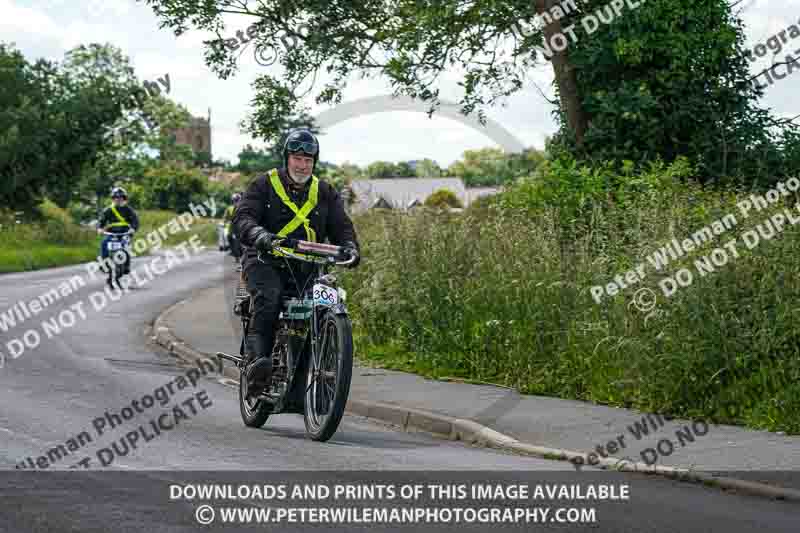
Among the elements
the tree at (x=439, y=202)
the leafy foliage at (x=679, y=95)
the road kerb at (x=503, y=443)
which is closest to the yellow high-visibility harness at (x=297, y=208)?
the road kerb at (x=503, y=443)

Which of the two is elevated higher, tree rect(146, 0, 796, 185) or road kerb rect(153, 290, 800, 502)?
tree rect(146, 0, 796, 185)

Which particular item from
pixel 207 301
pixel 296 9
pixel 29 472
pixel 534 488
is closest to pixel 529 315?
pixel 534 488

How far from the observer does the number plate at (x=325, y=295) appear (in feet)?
30.2

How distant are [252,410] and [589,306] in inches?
149

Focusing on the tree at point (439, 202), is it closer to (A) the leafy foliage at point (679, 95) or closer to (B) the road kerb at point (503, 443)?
(A) the leafy foliage at point (679, 95)

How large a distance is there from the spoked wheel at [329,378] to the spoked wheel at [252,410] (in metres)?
0.52

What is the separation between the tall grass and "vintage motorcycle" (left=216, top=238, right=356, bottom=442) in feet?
9.58

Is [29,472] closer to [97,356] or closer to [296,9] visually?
[97,356]

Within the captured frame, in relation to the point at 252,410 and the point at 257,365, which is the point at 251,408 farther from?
the point at 257,365

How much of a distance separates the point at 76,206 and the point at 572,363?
75191mm

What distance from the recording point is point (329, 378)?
30.0 feet

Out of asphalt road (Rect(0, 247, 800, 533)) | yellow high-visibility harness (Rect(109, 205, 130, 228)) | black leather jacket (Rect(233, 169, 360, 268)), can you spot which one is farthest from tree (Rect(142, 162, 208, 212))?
black leather jacket (Rect(233, 169, 360, 268))

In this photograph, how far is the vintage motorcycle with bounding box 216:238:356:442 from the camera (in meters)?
8.96

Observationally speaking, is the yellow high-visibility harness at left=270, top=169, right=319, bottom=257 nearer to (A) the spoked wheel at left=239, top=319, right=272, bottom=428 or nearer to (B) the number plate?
(B) the number plate
